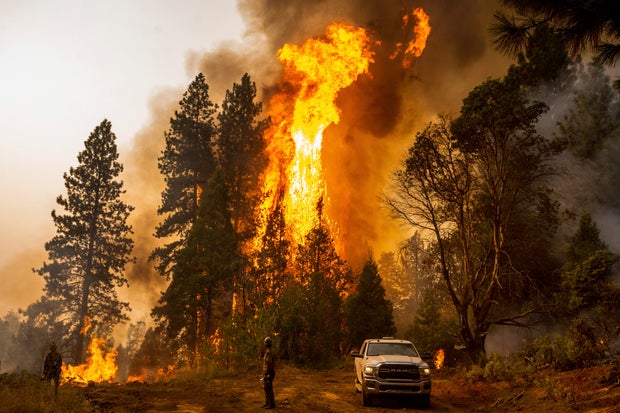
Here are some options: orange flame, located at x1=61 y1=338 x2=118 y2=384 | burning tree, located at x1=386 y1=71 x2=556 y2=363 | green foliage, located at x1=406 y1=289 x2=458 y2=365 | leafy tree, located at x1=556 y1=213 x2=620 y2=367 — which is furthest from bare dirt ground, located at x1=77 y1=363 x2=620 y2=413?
orange flame, located at x1=61 y1=338 x2=118 y2=384

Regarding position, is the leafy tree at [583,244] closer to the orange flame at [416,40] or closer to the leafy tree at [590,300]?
the leafy tree at [590,300]

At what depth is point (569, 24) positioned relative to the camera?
7559 millimetres

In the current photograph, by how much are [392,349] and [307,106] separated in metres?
43.4

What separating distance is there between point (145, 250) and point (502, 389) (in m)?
53.1

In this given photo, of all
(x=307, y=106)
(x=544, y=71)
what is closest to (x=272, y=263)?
(x=307, y=106)

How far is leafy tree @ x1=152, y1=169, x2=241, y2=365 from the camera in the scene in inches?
1219

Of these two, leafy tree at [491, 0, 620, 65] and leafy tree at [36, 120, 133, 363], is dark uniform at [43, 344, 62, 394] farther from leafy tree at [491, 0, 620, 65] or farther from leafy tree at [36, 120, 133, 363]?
leafy tree at [36, 120, 133, 363]

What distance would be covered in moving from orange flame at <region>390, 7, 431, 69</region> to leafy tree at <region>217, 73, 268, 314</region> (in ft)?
88.6

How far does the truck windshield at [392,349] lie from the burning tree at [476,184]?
225 inches

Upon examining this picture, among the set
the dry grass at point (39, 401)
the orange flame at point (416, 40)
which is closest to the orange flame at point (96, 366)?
the dry grass at point (39, 401)

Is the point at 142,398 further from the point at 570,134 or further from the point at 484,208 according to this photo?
the point at 570,134

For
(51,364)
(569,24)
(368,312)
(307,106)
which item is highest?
(307,106)

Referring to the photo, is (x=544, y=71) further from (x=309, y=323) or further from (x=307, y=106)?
(x=309, y=323)

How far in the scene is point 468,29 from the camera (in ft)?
212
